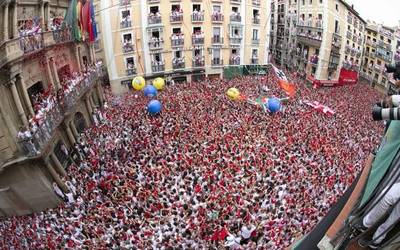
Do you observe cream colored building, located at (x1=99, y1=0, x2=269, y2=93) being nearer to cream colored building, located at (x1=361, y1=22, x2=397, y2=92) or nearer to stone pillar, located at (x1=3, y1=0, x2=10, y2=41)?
cream colored building, located at (x1=361, y1=22, x2=397, y2=92)

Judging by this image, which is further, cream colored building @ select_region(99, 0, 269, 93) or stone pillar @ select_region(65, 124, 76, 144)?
cream colored building @ select_region(99, 0, 269, 93)

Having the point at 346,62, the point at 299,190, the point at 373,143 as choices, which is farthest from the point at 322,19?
the point at 299,190

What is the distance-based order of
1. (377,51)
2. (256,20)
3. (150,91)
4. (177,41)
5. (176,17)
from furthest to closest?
(377,51) < (256,20) < (177,41) < (176,17) < (150,91)

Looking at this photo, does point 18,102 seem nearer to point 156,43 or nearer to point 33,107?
point 33,107

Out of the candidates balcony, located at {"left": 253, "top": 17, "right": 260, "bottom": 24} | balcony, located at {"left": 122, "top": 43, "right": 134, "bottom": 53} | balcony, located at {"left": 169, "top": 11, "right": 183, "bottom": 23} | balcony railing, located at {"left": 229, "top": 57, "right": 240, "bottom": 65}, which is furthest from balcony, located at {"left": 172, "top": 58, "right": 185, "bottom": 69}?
balcony, located at {"left": 253, "top": 17, "right": 260, "bottom": 24}

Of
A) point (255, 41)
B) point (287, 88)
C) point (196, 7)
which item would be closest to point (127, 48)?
point (196, 7)

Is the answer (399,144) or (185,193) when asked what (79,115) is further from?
(399,144)
